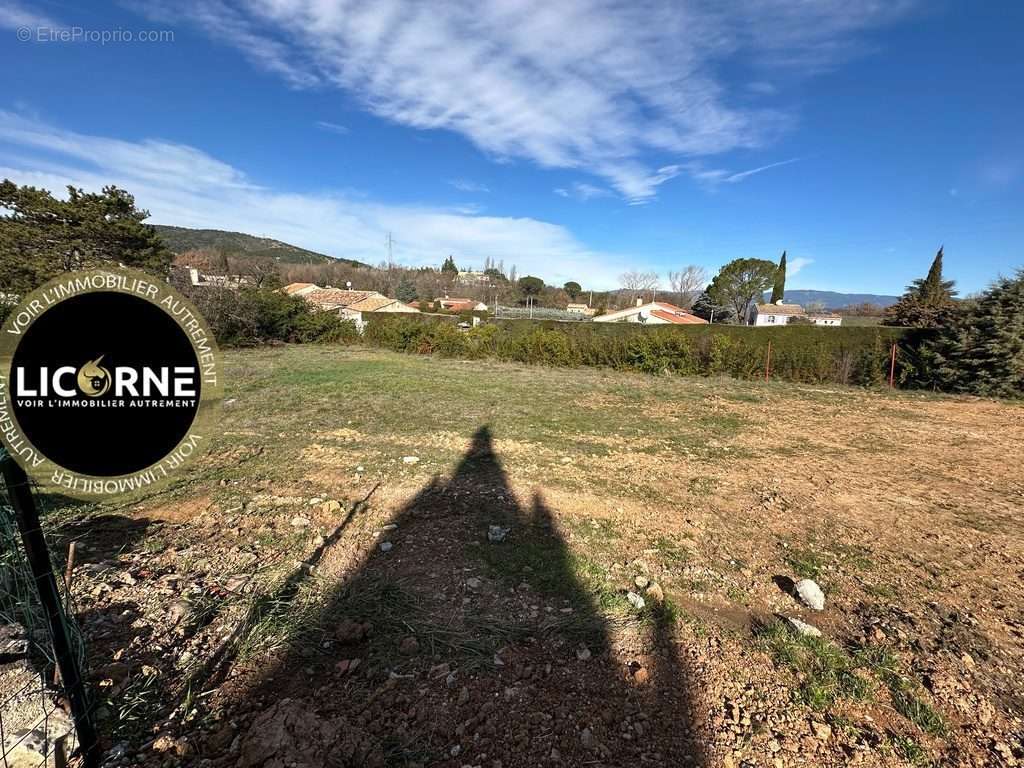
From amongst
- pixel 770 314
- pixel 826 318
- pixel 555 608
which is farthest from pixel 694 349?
pixel 826 318

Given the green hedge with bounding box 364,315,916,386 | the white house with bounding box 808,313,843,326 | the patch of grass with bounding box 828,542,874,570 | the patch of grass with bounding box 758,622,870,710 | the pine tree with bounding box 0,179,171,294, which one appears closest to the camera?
the patch of grass with bounding box 758,622,870,710

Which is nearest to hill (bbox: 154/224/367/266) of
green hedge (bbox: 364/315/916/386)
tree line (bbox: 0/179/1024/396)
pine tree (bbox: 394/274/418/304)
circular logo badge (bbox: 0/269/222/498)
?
pine tree (bbox: 394/274/418/304)

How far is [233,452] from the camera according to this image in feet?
16.3

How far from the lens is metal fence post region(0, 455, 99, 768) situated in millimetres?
1272

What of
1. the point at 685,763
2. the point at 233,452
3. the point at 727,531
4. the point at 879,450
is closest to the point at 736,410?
the point at 879,450

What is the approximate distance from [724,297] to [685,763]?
3982 cm

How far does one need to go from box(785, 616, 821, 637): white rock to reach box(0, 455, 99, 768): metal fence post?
10.3 ft

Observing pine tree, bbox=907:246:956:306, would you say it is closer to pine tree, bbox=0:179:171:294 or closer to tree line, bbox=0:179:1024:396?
tree line, bbox=0:179:1024:396

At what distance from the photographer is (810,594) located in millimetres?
2541

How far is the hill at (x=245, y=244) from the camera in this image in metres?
59.3

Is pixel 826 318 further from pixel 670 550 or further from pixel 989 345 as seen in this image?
pixel 670 550

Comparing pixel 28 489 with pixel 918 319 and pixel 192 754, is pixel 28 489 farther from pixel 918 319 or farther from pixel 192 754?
pixel 918 319

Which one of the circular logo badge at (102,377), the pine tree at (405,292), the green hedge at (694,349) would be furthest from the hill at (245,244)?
the circular logo badge at (102,377)

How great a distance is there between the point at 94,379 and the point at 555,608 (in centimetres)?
372
